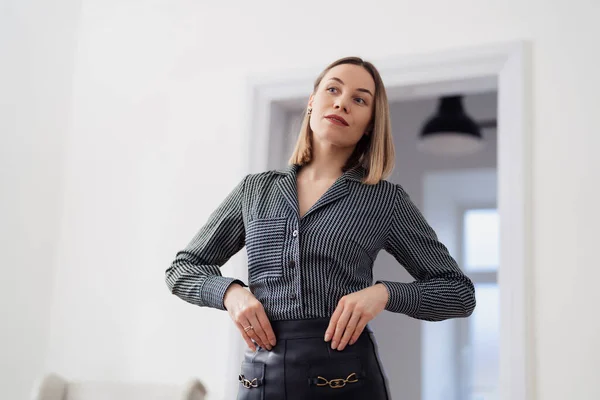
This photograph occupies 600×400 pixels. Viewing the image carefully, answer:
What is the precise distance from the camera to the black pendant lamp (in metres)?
3.44

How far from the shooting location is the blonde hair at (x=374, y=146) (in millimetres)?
1448

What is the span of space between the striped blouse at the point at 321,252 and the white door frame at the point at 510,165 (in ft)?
2.56

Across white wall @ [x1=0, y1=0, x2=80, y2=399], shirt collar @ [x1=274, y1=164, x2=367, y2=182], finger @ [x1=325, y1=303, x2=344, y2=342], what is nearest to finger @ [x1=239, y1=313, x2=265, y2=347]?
finger @ [x1=325, y1=303, x2=344, y2=342]

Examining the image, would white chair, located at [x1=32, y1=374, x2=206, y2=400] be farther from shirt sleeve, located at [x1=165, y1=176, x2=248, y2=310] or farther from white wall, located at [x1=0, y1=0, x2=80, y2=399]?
white wall, located at [x1=0, y1=0, x2=80, y2=399]

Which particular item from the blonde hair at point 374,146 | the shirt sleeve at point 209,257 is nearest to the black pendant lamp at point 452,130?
the blonde hair at point 374,146

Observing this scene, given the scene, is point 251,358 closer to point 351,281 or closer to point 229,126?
point 351,281

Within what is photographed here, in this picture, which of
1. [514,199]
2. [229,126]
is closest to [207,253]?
[514,199]

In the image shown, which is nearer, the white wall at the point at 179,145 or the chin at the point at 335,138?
the chin at the point at 335,138

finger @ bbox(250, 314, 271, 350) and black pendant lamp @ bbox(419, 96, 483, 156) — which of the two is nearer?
finger @ bbox(250, 314, 271, 350)

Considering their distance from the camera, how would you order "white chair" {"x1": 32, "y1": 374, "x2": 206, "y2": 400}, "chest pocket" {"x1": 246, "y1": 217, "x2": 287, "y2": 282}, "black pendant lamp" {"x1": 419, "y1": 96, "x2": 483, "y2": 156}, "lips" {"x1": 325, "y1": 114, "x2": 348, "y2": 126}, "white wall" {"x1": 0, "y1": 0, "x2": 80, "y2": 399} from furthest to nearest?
"black pendant lamp" {"x1": 419, "y1": 96, "x2": 483, "y2": 156} < "white wall" {"x1": 0, "y1": 0, "x2": 80, "y2": 399} < "white chair" {"x1": 32, "y1": 374, "x2": 206, "y2": 400} < "lips" {"x1": 325, "y1": 114, "x2": 348, "y2": 126} < "chest pocket" {"x1": 246, "y1": 217, "x2": 287, "y2": 282}

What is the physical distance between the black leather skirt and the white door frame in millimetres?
903

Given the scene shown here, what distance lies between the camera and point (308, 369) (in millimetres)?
1226

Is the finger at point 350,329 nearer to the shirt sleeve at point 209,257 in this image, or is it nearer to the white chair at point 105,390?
the shirt sleeve at point 209,257

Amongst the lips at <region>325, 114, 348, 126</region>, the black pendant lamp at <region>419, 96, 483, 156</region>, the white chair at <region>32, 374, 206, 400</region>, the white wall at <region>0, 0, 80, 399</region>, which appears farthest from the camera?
the black pendant lamp at <region>419, 96, 483, 156</region>
